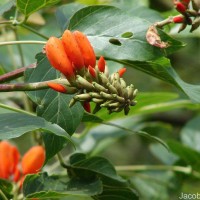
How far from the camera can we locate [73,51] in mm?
1402

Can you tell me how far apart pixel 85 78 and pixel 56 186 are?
1.56 feet

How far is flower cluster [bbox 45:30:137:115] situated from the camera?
4.43 ft

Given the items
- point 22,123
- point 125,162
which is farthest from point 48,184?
point 125,162

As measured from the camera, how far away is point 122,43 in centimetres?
156

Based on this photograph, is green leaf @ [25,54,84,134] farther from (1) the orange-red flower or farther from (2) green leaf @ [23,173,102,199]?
(1) the orange-red flower

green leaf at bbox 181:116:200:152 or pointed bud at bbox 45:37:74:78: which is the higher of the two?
pointed bud at bbox 45:37:74:78

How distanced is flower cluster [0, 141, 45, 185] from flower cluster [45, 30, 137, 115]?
1.81 feet

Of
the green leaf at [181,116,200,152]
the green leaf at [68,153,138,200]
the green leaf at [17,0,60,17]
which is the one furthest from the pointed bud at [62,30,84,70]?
the green leaf at [181,116,200,152]

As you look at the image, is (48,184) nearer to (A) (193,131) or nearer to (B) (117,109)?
(B) (117,109)

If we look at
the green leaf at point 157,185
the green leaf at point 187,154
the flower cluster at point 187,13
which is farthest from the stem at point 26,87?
the green leaf at point 157,185

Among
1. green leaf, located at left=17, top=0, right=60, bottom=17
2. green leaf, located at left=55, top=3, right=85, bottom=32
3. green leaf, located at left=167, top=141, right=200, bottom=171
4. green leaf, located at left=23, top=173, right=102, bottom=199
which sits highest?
green leaf, located at left=17, top=0, right=60, bottom=17

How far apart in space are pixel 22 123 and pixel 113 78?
26cm

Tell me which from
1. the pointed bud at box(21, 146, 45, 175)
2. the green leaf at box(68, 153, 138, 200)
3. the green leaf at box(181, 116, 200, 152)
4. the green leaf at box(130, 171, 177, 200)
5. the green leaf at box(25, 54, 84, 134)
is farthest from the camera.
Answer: the green leaf at box(181, 116, 200, 152)

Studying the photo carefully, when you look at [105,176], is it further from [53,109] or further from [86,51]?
[86,51]
